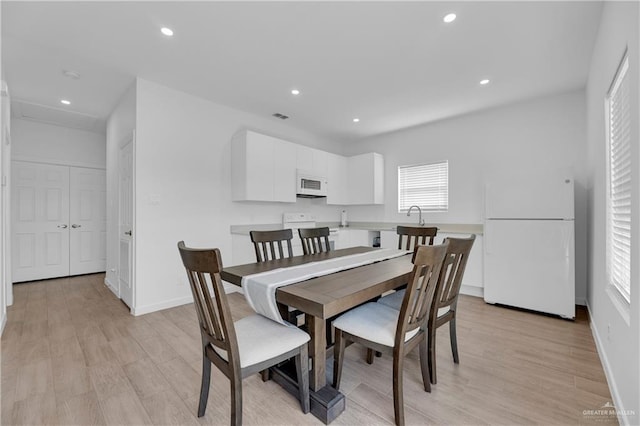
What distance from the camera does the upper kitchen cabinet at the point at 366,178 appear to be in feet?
16.1

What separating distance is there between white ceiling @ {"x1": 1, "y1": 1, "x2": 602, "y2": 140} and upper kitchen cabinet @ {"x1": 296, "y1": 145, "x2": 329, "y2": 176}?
829 millimetres

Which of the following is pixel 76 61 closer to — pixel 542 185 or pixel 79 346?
pixel 79 346

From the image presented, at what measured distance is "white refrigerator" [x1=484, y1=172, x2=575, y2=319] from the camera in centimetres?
293

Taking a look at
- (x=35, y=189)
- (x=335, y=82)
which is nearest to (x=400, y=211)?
(x=335, y=82)

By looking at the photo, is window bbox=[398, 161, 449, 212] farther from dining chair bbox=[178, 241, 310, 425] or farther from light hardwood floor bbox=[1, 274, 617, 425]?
dining chair bbox=[178, 241, 310, 425]

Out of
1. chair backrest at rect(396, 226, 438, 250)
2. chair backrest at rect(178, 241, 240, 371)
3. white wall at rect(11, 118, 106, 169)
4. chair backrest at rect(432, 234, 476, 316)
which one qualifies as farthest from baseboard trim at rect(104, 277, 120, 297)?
chair backrest at rect(432, 234, 476, 316)

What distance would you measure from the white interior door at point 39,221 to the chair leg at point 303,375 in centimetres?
544

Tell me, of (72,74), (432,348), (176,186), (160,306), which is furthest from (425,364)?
(72,74)

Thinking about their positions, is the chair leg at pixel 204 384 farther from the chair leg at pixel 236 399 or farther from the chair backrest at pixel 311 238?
the chair backrest at pixel 311 238

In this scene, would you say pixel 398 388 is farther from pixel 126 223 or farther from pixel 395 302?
pixel 126 223

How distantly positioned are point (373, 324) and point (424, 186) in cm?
353

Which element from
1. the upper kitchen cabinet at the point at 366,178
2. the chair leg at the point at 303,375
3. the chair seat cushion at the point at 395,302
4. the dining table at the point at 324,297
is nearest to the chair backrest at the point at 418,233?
the chair seat cushion at the point at 395,302

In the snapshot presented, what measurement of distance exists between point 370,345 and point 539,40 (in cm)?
278

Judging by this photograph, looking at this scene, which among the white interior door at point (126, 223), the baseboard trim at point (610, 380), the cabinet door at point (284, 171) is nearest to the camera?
the baseboard trim at point (610, 380)
